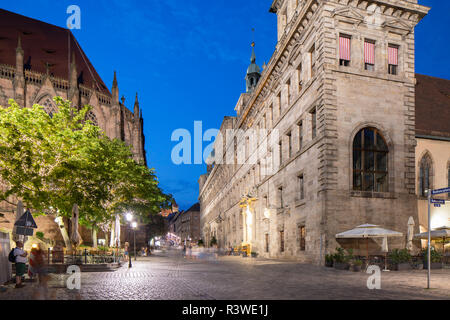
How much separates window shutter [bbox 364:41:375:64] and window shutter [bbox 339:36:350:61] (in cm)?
135

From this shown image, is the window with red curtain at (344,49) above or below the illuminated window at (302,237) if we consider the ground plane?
above

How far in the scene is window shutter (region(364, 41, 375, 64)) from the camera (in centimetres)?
2602

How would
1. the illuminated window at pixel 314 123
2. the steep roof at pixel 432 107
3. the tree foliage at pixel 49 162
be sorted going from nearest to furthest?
1. the tree foliage at pixel 49 162
2. the illuminated window at pixel 314 123
3. the steep roof at pixel 432 107

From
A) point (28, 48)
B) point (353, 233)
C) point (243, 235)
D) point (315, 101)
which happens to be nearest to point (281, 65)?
point (315, 101)

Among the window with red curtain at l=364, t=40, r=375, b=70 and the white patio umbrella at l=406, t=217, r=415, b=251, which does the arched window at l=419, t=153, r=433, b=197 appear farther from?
the window with red curtain at l=364, t=40, r=375, b=70

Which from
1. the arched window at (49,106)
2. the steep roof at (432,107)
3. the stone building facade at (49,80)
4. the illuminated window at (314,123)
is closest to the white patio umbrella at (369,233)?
the illuminated window at (314,123)

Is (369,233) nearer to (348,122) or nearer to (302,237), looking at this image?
(348,122)

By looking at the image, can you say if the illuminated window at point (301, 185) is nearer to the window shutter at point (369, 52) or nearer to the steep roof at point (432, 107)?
the window shutter at point (369, 52)

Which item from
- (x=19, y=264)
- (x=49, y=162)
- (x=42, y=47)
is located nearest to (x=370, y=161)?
(x=49, y=162)

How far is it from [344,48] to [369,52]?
6.69 ft

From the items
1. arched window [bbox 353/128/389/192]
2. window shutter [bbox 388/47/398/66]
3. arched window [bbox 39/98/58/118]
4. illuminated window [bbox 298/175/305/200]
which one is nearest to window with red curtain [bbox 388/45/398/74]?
window shutter [bbox 388/47/398/66]

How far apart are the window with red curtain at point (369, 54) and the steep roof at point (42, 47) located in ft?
145

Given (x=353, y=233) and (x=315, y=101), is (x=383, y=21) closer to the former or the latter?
(x=315, y=101)

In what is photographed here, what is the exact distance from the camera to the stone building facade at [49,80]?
5050 centimetres
